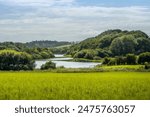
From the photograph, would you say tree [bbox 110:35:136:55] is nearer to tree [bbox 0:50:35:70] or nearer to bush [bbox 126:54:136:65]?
bush [bbox 126:54:136:65]

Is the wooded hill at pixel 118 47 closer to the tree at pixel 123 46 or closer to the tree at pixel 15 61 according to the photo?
the tree at pixel 123 46

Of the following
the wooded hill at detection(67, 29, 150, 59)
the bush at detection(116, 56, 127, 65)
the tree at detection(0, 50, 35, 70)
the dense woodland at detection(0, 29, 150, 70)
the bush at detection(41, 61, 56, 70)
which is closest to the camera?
the bush at detection(116, 56, 127, 65)

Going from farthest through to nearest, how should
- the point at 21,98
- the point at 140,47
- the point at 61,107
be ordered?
the point at 140,47 < the point at 21,98 < the point at 61,107

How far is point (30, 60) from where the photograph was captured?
2275 inches

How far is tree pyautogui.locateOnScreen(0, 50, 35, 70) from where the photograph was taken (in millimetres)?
51656

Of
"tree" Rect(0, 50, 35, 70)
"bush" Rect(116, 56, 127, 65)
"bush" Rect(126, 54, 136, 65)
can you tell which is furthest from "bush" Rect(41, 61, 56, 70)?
"bush" Rect(126, 54, 136, 65)

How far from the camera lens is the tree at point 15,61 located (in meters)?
51.7

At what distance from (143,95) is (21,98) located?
541cm

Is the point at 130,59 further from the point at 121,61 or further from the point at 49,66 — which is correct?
the point at 49,66

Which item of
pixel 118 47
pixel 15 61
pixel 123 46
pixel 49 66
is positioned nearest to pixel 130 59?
pixel 49 66

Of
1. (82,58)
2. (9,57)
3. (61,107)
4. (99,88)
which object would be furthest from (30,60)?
(61,107)

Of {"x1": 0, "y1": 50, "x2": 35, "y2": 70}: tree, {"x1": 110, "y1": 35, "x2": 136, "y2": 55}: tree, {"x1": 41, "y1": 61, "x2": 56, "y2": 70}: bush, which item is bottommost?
{"x1": 41, "y1": 61, "x2": 56, "y2": 70}: bush

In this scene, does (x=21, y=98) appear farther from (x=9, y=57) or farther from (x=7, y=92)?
(x=9, y=57)

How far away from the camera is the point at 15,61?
5372cm
